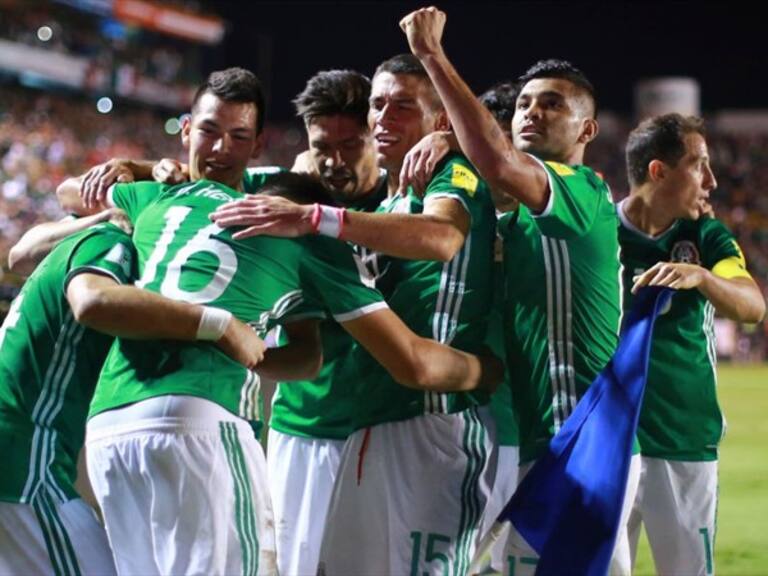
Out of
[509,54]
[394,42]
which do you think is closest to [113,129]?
[394,42]

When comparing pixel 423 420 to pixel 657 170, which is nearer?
pixel 423 420

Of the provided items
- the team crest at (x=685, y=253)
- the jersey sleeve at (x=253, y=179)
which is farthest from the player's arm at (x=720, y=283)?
the jersey sleeve at (x=253, y=179)

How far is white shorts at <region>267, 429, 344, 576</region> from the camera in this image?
15.6ft

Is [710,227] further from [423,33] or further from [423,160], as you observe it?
[423,33]

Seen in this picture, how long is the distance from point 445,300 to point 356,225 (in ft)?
1.64

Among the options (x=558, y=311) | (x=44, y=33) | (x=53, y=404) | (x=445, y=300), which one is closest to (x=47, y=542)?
(x=53, y=404)

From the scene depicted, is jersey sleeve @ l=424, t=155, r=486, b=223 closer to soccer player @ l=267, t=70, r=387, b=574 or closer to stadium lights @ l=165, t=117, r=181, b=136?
soccer player @ l=267, t=70, r=387, b=574

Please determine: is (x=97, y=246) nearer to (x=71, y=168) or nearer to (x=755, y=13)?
(x=71, y=168)

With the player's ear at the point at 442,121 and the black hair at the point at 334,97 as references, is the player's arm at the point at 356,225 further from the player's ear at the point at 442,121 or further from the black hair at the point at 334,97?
the black hair at the point at 334,97

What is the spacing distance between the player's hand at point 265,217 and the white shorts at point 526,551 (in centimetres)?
120

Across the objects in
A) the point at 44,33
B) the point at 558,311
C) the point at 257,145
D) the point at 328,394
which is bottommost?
the point at 328,394

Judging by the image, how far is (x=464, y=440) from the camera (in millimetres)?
3990

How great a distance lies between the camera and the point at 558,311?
13.6ft

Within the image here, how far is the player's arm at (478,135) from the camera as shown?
151 inches
